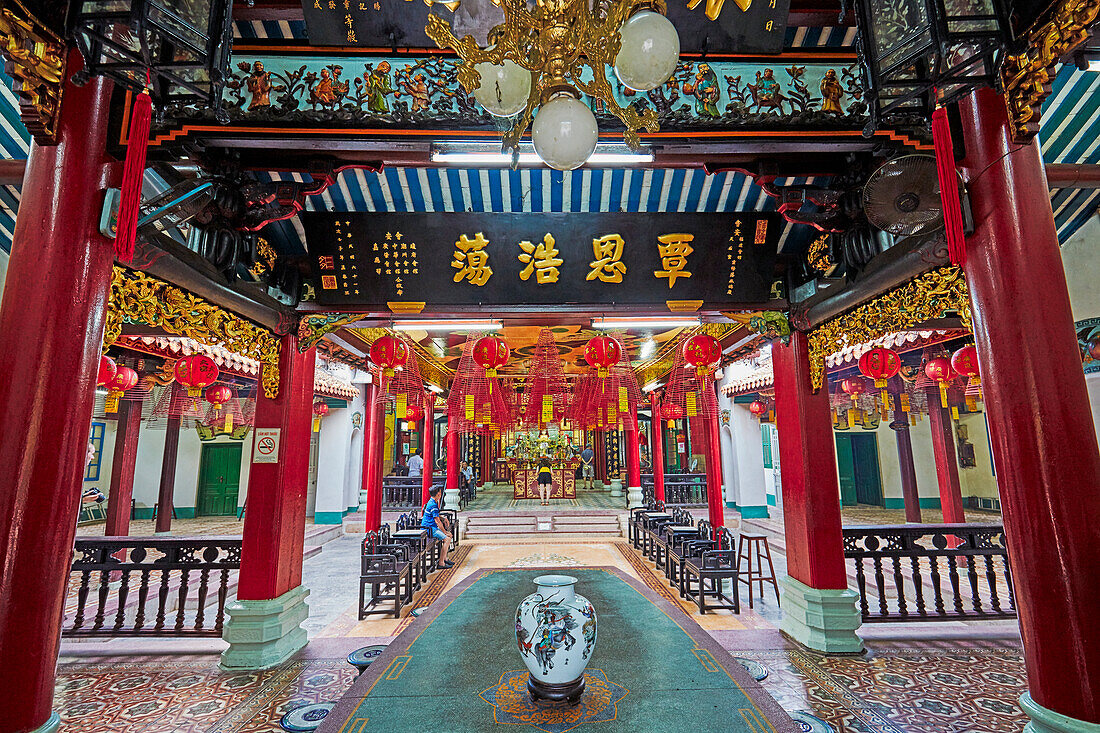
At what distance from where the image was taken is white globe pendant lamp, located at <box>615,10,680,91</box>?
5.17ft

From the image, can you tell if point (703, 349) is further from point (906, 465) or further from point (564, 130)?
point (906, 465)

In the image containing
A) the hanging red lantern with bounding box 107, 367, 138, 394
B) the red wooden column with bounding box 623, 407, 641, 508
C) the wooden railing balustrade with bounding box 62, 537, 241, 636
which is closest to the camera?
the wooden railing balustrade with bounding box 62, 537, 241, 636

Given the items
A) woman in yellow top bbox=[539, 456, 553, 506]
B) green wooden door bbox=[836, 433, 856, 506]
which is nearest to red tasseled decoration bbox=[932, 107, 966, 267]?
woman in yellow top bbox=[539, 456, 553, 506]

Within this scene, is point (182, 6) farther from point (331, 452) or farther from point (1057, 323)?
point (331, 452)

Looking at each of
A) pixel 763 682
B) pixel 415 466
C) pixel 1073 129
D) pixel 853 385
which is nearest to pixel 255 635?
pixel 763 682

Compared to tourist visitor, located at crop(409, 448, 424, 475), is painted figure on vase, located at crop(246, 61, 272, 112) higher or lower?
higher

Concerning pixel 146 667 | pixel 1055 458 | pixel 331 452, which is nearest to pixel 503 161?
pixel 1055 458

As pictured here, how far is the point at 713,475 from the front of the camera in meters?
9.07

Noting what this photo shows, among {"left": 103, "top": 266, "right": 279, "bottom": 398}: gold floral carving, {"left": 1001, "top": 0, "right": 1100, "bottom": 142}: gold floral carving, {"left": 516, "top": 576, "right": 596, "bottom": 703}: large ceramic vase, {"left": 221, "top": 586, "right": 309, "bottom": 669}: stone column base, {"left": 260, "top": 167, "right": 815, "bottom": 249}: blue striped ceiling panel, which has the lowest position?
{"left": 221, "top": 586, "right": 309, "bottom": 669}: stone column base

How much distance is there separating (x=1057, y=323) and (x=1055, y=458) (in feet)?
1.94

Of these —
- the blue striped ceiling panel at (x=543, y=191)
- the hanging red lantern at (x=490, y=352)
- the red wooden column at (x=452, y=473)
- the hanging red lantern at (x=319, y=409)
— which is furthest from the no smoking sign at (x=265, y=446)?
the red wooden column at (x=452, y=473)

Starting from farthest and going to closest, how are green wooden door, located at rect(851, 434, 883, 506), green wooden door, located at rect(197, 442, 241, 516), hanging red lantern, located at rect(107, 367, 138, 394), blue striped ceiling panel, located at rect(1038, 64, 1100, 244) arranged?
green wooden door, located at rect(851, 434, 883, 506) < green wooden door, located at rect(197, 442, 241, 516) < hanging red lantern, located at rect(107, 367, 138, 394) < blue striped ceiling panel, located at rect(1038, 64, 1100, 244)

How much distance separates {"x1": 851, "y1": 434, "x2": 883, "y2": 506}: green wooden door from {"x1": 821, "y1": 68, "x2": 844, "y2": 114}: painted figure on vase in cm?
1650

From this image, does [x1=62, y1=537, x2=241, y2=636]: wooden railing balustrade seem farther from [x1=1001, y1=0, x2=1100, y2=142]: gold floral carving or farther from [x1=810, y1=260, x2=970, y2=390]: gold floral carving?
[x1=1001, y1=0, x2=1100, y2=142]: gold floral carving
